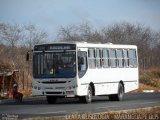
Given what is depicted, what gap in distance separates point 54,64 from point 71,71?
0.98 meters

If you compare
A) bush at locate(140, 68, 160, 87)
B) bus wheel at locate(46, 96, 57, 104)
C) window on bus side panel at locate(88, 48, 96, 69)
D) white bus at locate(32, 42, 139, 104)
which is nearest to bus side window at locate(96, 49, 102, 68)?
white bus at locate(32, 42, 139, 104)

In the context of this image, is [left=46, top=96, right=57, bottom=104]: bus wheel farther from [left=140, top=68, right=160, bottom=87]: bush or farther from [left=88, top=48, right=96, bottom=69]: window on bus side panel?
[left=140, top=68, right=160, bottom=87]: bush

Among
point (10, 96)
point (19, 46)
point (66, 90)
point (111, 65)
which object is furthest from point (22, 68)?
point (66, 90)

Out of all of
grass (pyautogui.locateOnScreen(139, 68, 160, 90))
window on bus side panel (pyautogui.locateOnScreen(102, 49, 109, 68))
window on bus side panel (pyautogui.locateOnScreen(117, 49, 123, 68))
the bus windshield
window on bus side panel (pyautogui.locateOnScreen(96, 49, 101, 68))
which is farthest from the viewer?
grass (pyautogui.locateOnScreen(139, 68, 160, 90))

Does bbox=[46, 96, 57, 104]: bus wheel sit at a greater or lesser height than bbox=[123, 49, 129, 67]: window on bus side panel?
lesser

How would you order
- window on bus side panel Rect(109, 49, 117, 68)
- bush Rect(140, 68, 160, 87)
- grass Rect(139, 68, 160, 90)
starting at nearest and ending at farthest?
window on bus side panel Rect(109, 49, 117, 68) < grass Rect(139, 68, 160, 90) < bush Rect(140, 68, 160, 87)

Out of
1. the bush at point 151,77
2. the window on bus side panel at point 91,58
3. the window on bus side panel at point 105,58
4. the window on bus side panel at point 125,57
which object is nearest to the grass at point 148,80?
the bush at point 151,77

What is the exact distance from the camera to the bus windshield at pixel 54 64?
98.9ft

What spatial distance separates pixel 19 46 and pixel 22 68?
6941mm

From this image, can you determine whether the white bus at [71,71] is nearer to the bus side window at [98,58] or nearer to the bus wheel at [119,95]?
the bus side window at [98,58]

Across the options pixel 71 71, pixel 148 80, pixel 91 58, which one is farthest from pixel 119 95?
pixel 148 80

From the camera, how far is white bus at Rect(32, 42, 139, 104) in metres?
30.0

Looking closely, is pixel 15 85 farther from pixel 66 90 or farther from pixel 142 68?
pixel 142 68

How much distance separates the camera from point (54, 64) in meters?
30.4
